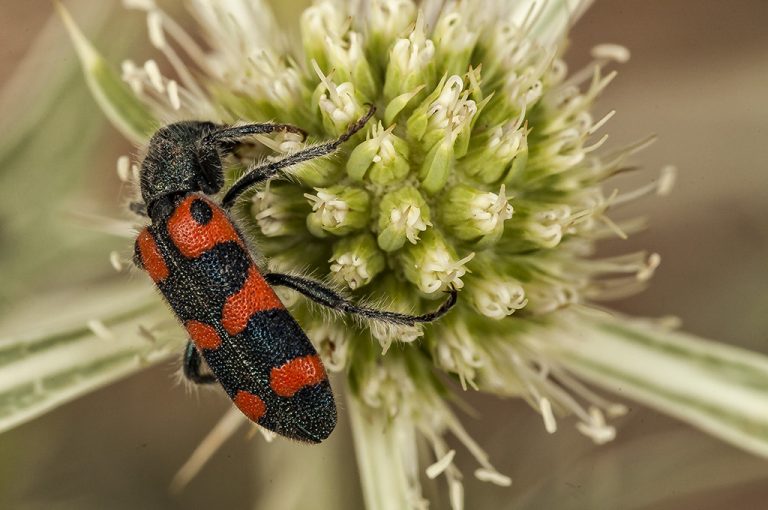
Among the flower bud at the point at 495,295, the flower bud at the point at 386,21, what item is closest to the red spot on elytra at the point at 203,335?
the flower bud at the point at 495,295

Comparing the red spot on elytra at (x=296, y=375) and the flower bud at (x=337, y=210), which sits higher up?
the flower bud at (x=337, y=210)

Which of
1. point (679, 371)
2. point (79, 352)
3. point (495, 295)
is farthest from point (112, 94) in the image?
point (679, 371)

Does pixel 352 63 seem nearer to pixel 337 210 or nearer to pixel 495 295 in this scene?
pixel 337 210

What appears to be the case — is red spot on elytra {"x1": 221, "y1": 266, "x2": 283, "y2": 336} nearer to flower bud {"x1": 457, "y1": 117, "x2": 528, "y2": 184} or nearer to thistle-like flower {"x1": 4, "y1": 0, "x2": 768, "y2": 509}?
thistle-like flower {"x1": 4, "y1": 0, "x2": 768, "y2": 509}

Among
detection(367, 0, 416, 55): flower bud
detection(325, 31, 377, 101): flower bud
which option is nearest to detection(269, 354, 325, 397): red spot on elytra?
detection(325, 31, 377, 101): flower bud

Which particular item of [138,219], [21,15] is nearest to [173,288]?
[138,219]

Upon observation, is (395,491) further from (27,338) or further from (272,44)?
(272,44)

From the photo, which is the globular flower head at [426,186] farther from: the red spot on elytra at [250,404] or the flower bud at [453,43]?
the red spot on elytra at [250,404]
